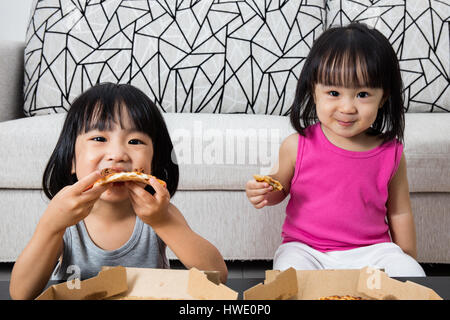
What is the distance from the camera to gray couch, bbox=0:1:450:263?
151cm

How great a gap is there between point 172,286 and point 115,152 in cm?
36

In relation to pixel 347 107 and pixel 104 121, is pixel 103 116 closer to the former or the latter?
pixel 104 121

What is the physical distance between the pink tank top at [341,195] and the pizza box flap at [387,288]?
0.53 m

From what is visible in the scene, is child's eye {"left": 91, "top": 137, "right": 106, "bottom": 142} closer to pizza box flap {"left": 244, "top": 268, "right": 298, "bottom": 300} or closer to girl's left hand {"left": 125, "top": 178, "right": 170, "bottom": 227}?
girl's left hand {"left": 125, "top": 178, "right": 170, "bottom": 227}

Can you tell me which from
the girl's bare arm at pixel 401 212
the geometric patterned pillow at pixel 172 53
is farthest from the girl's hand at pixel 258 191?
the geometric patterned pillow at pixel 172 53

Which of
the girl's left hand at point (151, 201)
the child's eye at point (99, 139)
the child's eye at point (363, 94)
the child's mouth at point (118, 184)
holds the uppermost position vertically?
the child's eye at point (363, 94)

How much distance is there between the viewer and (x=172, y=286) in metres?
0.61

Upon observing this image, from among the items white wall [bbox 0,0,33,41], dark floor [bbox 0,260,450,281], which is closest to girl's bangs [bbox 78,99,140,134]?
dark floor [bbox 0,260,450,281]

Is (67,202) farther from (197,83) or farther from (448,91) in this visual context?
(448,91)

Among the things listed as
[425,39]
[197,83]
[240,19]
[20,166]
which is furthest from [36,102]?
[425,39]

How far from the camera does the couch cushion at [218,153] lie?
59.2 inches

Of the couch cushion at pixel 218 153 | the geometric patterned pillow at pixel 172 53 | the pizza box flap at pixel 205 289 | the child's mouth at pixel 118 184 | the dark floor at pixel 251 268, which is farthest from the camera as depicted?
the geometric patterned pillow at pixel 172 53

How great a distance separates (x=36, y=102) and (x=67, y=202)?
1.36m

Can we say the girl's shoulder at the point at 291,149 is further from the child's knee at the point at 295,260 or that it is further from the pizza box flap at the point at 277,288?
the pizza box flap at the point at 277,288
